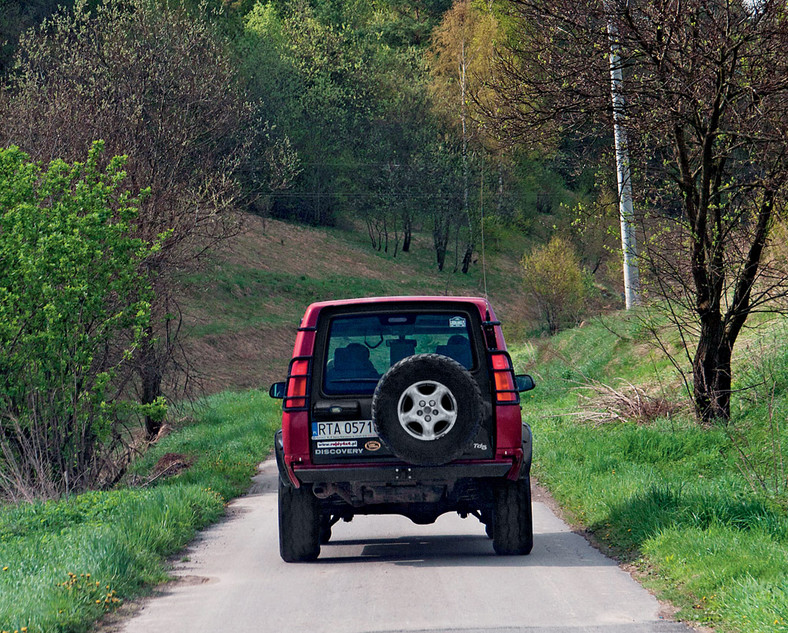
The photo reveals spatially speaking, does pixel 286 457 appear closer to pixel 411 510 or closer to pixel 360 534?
pixel 411 510

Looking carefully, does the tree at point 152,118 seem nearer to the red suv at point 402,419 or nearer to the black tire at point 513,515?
the red suv at point 402,419

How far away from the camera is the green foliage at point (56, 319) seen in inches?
508

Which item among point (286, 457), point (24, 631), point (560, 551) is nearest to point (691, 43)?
point (560, 551)

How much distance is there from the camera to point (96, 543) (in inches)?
323

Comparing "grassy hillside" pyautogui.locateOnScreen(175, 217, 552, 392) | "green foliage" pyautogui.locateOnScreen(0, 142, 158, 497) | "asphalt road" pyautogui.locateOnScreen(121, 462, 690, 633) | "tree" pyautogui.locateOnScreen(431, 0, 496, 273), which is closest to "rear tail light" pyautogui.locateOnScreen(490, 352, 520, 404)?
"asphalt road" pyautogui.locateOnScreen(121, 462, 690, 633)

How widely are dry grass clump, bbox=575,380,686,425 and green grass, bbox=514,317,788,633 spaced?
0.21 metres

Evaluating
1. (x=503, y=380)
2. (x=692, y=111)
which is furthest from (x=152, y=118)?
(x=503, y=380)

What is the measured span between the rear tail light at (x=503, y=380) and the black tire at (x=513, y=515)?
0.73 m

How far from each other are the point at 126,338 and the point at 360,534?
8741mm

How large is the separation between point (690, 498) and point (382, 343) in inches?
123

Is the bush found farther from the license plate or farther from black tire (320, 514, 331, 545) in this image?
the license plate

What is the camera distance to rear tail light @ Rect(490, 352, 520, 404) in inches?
313

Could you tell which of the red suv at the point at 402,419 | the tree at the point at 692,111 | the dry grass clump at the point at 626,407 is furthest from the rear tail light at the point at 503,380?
the dry grass clump at the point at 626,407

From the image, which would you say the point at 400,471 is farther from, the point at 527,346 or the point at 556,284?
the point at 556,284
